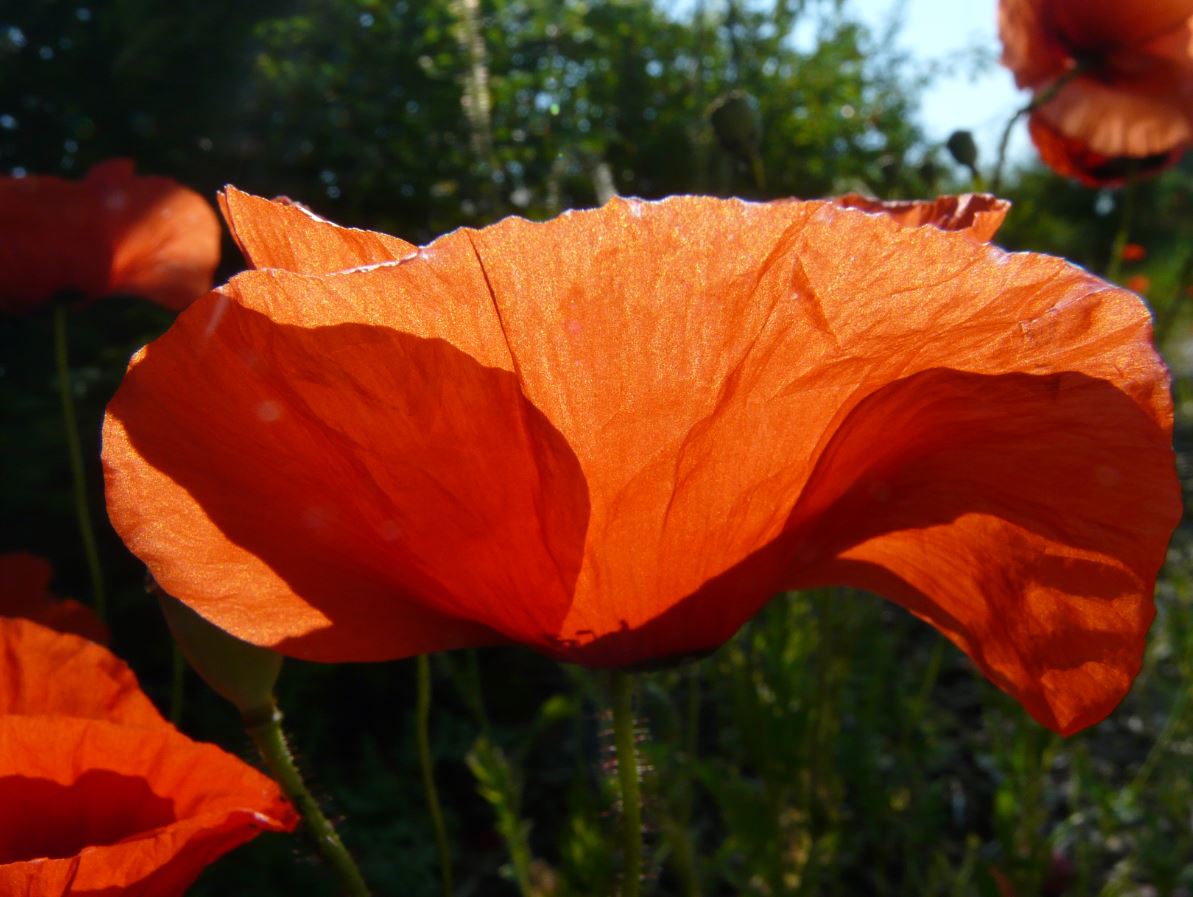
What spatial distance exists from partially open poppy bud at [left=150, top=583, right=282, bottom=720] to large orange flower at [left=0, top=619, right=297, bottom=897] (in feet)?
0.08

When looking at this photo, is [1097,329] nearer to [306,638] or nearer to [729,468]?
[729,468]

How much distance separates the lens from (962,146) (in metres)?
1.24

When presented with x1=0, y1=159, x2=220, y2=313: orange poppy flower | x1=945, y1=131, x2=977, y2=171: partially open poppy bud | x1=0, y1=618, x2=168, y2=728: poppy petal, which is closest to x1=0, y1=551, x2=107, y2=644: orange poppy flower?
x1=0, y1=618, x2=168, y2=728: poppy petal

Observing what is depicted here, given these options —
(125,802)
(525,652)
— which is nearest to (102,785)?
(125,802)

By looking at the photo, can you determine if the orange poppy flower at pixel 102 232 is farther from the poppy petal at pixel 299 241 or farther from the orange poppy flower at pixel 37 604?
the poppy petal at pixel 299 241

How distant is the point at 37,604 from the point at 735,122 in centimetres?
64

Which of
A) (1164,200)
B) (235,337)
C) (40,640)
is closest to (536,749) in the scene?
(40,640)

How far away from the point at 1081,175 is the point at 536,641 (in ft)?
3.90

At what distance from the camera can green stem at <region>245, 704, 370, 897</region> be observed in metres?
0.48

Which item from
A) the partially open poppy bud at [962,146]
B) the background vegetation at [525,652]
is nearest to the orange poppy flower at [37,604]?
the background vegetation at [525,652]

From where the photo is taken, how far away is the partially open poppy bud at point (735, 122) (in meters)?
1.00

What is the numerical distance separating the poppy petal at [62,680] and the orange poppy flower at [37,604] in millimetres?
173

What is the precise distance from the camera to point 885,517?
0.50m

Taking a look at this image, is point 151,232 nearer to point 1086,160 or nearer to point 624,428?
point 624,428
